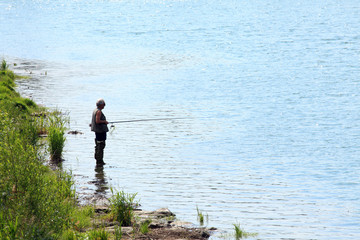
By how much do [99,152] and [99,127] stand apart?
778 millimetres

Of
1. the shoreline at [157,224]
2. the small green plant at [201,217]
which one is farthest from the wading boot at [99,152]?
the small green plant at [201,217]

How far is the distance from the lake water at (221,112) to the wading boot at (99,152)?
10.1 inches

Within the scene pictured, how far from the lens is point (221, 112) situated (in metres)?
22.1

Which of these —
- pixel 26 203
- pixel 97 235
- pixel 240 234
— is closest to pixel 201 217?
pixel 240 234

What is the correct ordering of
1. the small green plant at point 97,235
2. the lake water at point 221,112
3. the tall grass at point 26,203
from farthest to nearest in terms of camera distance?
the lake water at point 221,112
the small green plant at point 97,235
the tall grass at point 26,203

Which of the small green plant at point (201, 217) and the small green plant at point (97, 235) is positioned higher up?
the small green plant at point (201, 217)

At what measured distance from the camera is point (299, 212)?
11.3 metres

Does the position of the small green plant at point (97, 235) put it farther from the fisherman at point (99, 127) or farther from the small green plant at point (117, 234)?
the fisherman at point (99, 127)

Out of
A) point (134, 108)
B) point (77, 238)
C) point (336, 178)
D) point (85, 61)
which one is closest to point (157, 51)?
point (85, 61)

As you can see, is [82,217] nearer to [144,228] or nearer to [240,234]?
[144,228]

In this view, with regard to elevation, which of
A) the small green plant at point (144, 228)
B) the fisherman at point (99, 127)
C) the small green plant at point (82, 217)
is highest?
the fisherman at point (99, 127)

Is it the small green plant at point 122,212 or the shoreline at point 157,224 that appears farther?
the small green plant at point 122,212

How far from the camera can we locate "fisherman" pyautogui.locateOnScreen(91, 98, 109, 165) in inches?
548

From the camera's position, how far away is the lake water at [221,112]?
1203 cm
